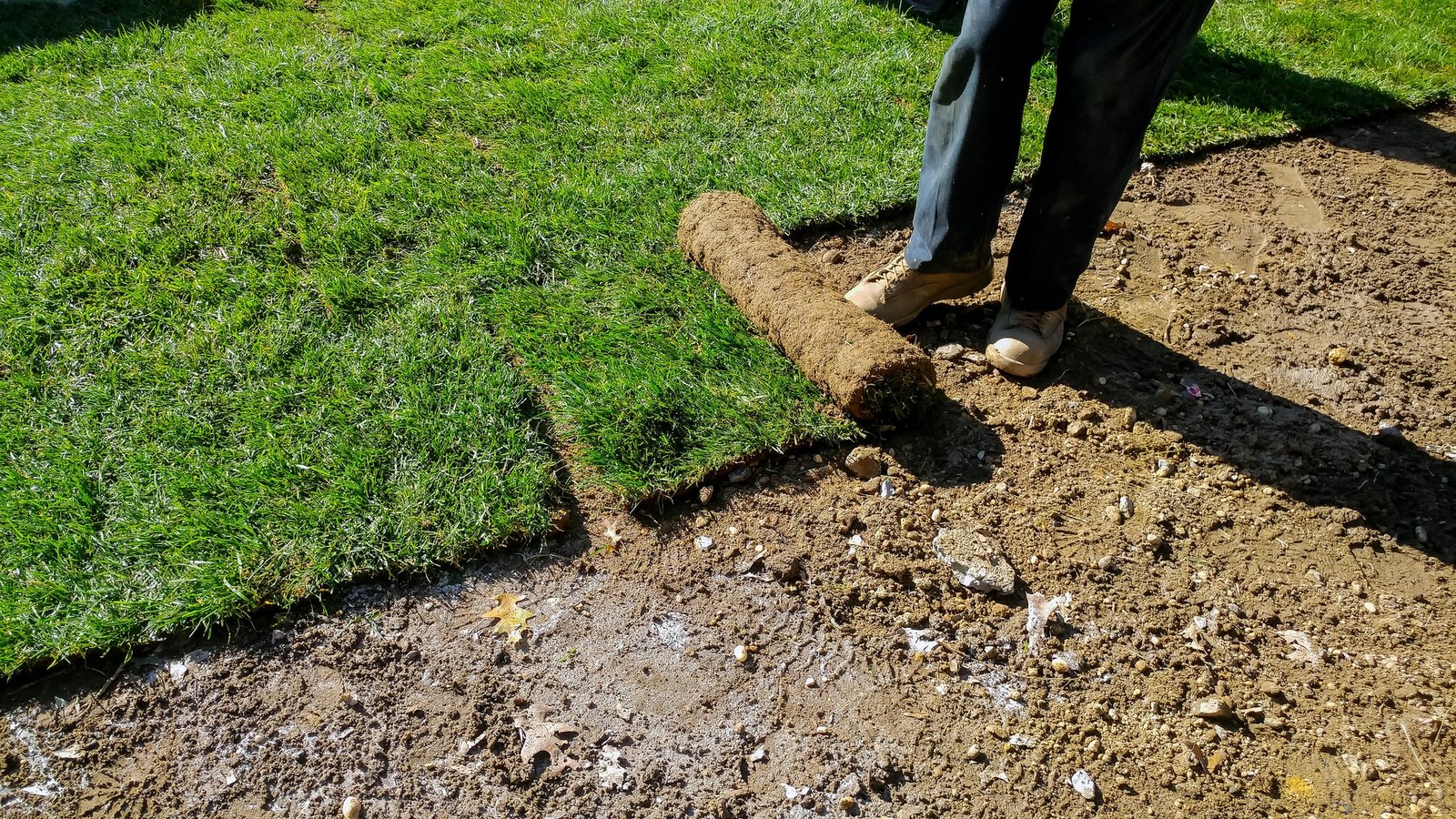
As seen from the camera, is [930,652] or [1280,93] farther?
[1280,93]

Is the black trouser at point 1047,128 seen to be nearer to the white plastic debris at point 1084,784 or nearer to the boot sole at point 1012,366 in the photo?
the boot sole at point 1012,366

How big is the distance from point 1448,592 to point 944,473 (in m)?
1.52

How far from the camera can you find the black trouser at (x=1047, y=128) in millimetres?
2662

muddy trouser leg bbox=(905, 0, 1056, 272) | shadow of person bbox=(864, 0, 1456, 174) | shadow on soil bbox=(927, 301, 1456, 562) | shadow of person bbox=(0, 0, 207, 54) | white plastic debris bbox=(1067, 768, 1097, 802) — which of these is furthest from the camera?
shadow of person bbox=(0, 0, 207, 54)

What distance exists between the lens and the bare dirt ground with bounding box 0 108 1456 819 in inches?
87.2

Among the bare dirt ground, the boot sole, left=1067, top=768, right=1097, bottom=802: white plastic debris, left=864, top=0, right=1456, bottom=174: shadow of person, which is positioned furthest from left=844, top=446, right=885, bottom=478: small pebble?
left=864, top=0, right=1456, bottom=174: shadow of person

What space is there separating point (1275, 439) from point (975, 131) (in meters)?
1.54

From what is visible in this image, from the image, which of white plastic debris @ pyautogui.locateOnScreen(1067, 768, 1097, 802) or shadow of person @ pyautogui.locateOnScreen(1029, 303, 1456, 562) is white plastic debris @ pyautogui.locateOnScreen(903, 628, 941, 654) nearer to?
white plastic debris @ pyautogui.locateOnScreen(1067, 768, 1097, 802)

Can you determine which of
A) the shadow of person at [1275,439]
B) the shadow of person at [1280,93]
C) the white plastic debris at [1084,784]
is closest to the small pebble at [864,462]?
the shadow of person at [1275,439]

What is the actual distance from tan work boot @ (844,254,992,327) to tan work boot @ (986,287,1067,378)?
16 centimetres


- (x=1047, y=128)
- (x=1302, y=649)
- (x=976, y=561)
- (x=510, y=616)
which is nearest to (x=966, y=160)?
(x=1047, y=128)

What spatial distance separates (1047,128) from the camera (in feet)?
9.62

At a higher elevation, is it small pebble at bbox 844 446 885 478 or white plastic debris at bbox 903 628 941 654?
small pebble at bbox 844 446 885 478

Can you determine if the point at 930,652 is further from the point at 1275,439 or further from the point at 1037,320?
the point at 1275,439
